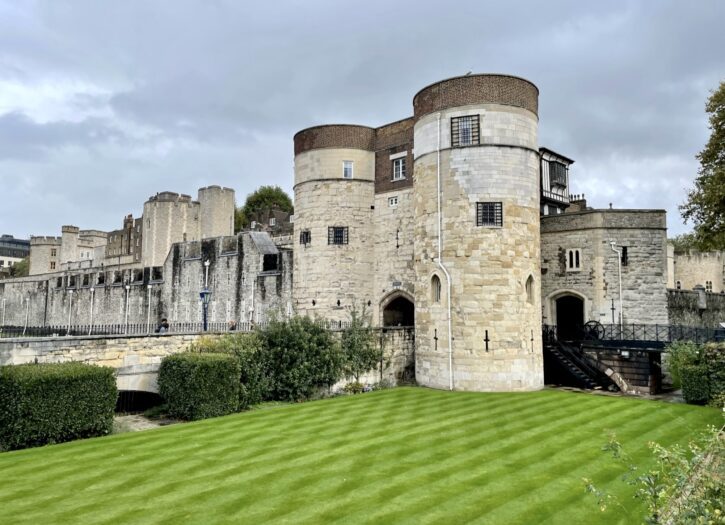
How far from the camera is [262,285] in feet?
101

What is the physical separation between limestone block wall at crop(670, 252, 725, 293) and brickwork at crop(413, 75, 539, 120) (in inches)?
1298

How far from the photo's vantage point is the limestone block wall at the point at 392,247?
26062 mm

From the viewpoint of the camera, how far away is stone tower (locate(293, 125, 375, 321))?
26.9 meters

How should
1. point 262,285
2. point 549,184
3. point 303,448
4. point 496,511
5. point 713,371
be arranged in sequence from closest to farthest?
point 496,511 < point 303,448 < point 713,371 < point 262,285 < point 549,184

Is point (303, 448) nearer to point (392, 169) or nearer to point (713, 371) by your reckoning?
point (713, 371)

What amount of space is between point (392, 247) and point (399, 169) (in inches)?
148

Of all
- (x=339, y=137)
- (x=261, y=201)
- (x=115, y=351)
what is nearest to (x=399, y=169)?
(x=339, y=137)

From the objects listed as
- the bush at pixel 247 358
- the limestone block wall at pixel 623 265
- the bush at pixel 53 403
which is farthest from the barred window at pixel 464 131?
the bush at pixel 53 403

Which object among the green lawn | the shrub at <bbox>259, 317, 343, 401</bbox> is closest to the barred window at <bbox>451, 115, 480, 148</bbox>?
the shrub at <bbox>259, 317, 343, 401</bbox>

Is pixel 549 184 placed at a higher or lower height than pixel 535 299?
higher

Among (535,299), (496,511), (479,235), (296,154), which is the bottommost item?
(496,511)

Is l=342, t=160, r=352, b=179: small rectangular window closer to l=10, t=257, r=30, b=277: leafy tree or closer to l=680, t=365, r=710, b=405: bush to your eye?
l=680, t=365, r=710, b=405: bush

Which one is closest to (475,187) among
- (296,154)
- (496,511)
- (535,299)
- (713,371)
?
(535,299)

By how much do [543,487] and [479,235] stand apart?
1167 centimetres
